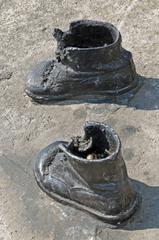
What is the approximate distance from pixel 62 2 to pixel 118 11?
0.39 metres

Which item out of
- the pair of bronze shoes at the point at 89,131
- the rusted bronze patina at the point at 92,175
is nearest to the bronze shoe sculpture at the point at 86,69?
the pair of bronze shoes at the point at 89,131

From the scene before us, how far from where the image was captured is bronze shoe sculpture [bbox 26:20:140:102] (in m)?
3.28

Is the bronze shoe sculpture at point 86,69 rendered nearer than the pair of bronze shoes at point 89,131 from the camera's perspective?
No

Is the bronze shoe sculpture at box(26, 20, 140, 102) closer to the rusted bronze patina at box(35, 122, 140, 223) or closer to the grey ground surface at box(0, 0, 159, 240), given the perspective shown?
the grey ground surface at box(0, 0, 159, 240)

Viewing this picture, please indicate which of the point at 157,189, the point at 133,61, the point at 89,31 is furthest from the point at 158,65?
the point at 157,189

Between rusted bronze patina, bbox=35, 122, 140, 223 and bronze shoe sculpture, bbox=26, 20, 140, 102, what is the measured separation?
47 centimetres

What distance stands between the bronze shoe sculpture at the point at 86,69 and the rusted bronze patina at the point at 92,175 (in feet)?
1.54

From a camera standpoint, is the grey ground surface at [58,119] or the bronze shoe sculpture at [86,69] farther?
the bronze shoe sculpture at [86,69]

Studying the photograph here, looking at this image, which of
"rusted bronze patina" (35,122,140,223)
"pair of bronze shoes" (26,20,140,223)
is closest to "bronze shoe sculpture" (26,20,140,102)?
"pair of bronze shoes" (26,20,140,223)

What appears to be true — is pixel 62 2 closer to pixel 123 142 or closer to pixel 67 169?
pixel 123 142

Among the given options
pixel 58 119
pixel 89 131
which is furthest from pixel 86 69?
pixel 89 131

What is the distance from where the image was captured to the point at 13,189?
2963 mm

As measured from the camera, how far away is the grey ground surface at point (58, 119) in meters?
2.78

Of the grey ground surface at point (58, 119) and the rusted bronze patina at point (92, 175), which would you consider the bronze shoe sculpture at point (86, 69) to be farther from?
the rusted bronze patina at point (92, 175)
